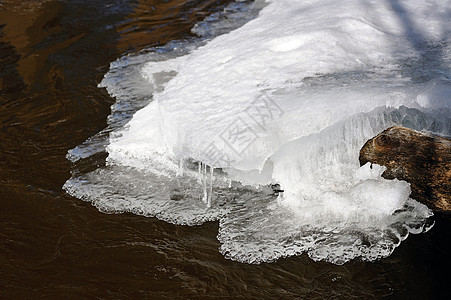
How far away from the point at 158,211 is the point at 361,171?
1082 mm

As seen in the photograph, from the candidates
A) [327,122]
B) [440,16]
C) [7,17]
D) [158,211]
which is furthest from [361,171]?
[7,17]

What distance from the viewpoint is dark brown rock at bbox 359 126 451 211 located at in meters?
2.22

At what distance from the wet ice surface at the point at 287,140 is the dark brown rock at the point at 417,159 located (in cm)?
18

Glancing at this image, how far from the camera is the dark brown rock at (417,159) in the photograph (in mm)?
2225

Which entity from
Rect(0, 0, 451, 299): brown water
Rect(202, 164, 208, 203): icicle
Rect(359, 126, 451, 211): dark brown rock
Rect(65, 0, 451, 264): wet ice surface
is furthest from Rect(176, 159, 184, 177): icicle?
Rect(359, 126, 451, 211): dark brown rock

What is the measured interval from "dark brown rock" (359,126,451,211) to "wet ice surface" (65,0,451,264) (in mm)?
180

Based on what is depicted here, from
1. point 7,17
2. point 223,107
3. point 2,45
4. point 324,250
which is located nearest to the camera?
point 324,250

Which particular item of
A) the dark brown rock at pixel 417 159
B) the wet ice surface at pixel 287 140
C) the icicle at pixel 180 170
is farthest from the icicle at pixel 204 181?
the dark brown rock at pixel 417 159

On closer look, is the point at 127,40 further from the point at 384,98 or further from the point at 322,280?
the point at 322,280

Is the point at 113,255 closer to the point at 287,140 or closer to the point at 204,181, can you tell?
the point at 204,181

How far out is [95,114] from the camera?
379 cm

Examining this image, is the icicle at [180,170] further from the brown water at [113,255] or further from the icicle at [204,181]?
the brown water at [113,255]

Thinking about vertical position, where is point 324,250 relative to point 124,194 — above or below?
below

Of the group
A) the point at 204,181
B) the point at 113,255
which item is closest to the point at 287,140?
the point at 204,181
